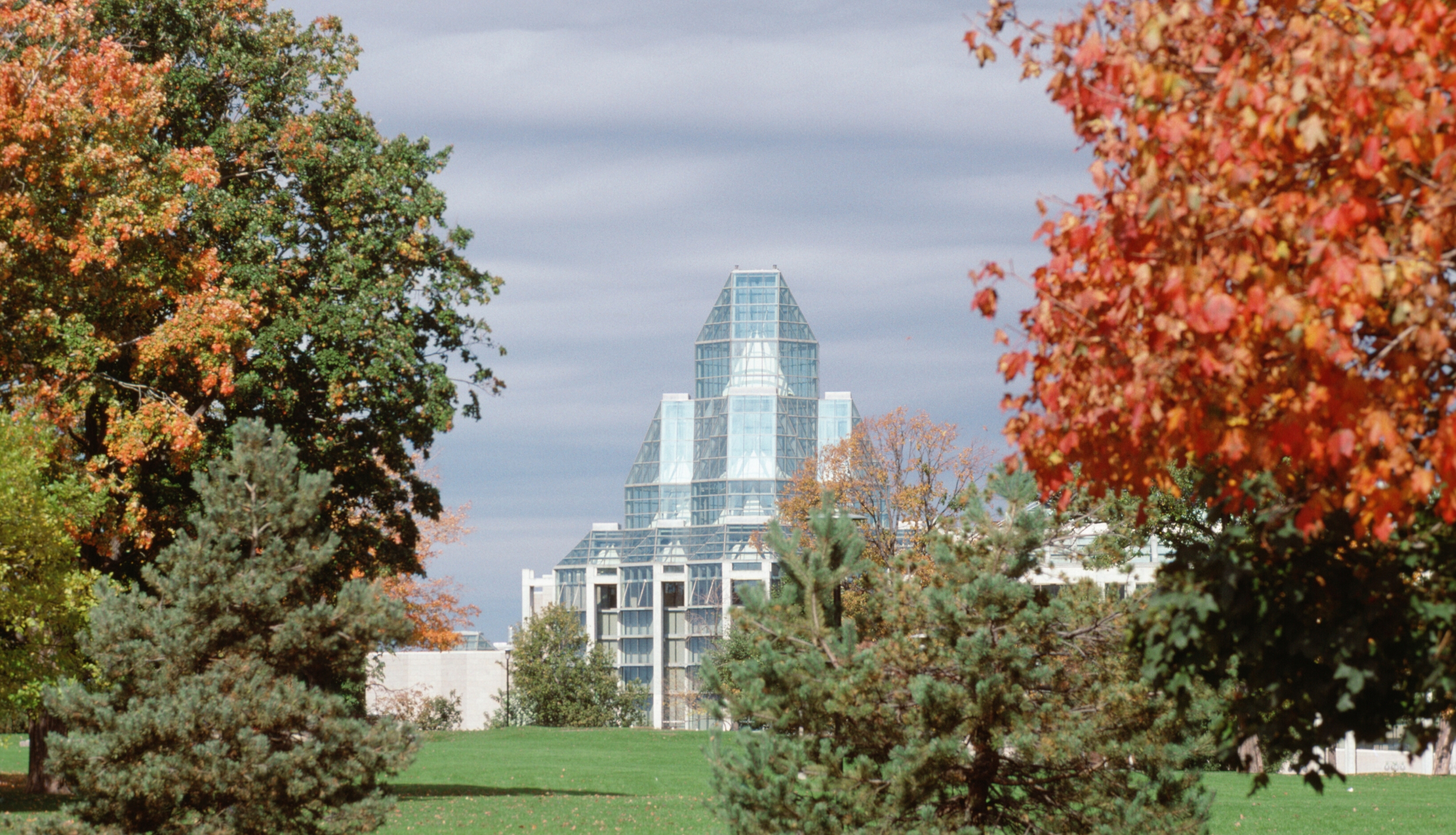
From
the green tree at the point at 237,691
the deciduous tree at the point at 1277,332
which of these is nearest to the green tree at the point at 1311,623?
the deciduous tree at the point at 1277,332

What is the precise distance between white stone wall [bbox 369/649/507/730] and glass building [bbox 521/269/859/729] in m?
11.3

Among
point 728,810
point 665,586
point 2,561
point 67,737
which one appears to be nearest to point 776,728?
point 728,810

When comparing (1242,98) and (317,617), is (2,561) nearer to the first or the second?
(317,617)

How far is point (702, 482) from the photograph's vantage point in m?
121

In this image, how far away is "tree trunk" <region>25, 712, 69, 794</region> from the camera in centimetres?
2511

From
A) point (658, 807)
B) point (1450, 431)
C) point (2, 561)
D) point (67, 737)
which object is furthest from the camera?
point (658, 807)

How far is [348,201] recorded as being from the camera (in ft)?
81.7

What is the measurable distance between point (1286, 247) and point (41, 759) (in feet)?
87.5

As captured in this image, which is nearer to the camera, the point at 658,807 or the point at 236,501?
the point at 236,501

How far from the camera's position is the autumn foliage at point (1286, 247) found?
5219 mm

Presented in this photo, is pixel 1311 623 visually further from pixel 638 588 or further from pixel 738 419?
pixel 738 419

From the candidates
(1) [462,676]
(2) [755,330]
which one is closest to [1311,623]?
(1) [462,676]

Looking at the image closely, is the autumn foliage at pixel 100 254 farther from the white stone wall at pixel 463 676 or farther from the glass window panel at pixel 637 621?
the glass window panel at pixel 637 621

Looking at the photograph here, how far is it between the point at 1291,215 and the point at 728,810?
7.75 meters
